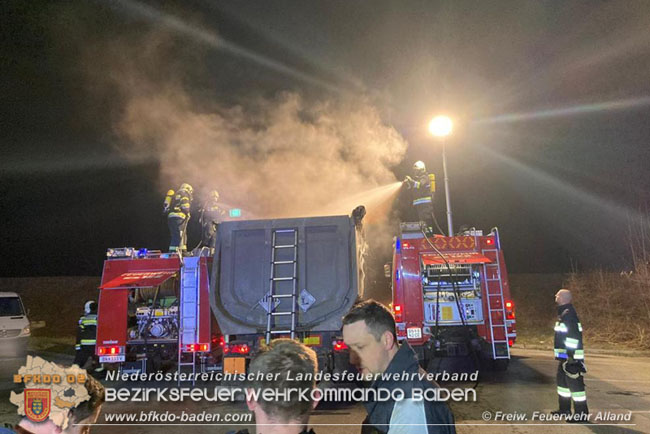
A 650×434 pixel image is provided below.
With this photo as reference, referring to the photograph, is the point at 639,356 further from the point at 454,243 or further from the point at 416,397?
the point at 416,397

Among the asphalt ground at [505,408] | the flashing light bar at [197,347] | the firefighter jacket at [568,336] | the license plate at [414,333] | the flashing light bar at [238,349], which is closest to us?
the asphalt ground at [505,408]

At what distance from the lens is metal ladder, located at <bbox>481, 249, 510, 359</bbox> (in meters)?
7.92

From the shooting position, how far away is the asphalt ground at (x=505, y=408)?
209 inches

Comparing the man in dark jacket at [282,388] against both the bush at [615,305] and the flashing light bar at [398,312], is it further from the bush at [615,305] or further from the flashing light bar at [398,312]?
the bush at [615,305]

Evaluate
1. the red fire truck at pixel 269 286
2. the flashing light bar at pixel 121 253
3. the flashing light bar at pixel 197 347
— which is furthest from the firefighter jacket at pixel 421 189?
the flashing light bar at pixel 121 253

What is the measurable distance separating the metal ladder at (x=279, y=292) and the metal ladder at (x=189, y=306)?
1.84m

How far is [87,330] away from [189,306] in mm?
3017

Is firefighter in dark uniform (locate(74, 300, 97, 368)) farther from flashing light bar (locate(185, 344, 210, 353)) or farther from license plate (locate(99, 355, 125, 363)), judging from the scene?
flashing light bar (locate(185, 344, 210, 353))

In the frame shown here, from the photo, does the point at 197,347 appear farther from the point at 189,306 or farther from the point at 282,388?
the point at 282,388

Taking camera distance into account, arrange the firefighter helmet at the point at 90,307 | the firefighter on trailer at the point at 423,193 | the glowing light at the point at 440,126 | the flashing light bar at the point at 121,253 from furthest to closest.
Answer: the firefighter on trailer at the point at 423,193, the glowing light at the point at 440,126, the firefighter helmet at the point at 90,307, the flashing light bar at the point at 121,253

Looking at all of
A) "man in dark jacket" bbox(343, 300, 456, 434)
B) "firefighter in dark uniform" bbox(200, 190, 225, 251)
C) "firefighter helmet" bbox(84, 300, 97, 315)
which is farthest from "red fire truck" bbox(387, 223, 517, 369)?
"firefighter helmet" bbox(84, 300, 97, 315)

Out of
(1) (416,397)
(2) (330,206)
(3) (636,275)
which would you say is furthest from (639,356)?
(1) (416,397)

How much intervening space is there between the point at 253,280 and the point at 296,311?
85 cm

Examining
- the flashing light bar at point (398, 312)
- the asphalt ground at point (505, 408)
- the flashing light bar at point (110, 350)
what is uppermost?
the flashing light bar at point (398, 312)
